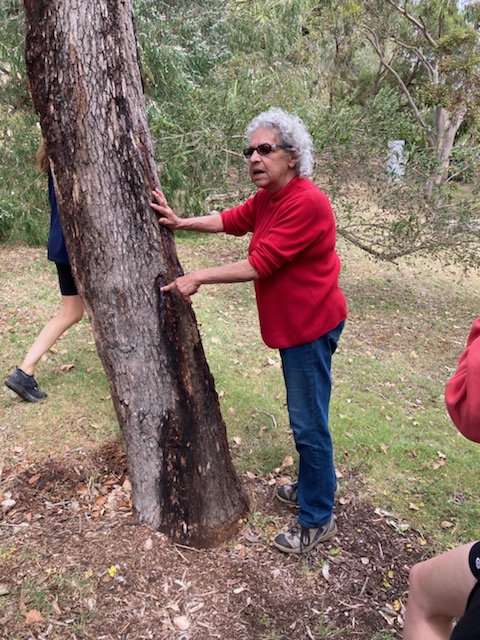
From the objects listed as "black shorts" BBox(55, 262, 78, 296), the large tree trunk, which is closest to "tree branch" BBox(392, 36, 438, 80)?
"black shorts" BBox(55, 262, 78, 296)

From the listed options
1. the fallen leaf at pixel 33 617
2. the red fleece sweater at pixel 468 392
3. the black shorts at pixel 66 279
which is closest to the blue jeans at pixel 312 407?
the red fleece sweater at pixel 468 392

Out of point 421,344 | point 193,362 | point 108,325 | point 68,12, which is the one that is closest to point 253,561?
point 193,362

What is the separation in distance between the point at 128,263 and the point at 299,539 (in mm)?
1672

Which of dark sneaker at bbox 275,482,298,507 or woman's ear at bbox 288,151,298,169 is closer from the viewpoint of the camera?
woman's ear at bbox 288,151,298,169

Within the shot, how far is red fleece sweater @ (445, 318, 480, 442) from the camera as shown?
4.30 feet

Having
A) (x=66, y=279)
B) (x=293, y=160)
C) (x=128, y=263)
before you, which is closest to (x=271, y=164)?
(x=293, y=160)

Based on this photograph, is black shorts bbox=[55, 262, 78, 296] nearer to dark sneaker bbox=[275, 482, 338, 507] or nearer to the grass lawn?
the grass lawn

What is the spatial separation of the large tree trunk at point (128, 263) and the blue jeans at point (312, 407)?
1.34 ft

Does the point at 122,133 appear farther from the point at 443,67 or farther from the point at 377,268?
the point at 443,67

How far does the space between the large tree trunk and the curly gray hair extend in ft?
1.86

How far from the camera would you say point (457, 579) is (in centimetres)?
154

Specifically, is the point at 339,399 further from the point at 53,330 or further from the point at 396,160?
the point at 396,160

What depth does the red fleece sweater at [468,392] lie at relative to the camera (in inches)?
51.6

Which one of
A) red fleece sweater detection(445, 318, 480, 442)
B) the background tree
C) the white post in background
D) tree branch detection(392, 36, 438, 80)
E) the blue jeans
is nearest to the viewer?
red fleece sweater detection(445, 318, 480, 442)
